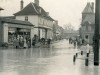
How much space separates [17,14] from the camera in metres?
87.2

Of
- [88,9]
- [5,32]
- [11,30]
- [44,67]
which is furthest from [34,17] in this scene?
[44,67]

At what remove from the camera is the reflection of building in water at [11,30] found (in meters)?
55.7

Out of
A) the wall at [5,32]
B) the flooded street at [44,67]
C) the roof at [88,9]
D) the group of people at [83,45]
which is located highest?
the roof at [88,9]

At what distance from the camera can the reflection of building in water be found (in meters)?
55.7

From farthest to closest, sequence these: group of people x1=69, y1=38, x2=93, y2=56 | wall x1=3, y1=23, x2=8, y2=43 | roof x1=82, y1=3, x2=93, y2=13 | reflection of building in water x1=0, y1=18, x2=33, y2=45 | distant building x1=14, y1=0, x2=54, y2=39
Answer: roof x1=82, y1=3, x2=93, y2=13, distant building x1=14, y1=0, x2=54, y2=39, wall x1=3, y1=23, x2=8, y2=43, reflection of building in water x1=0, y1=18, x2=33, y2=45, group of people x1=69, y1=38, x2=93, y2=56

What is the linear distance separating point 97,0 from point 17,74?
274 inches

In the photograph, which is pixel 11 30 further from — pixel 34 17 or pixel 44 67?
pixel 44 67

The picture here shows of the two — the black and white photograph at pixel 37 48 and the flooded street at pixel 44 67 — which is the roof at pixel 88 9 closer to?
the black and white photograph at pixel 37 48

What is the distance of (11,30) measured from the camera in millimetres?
59094

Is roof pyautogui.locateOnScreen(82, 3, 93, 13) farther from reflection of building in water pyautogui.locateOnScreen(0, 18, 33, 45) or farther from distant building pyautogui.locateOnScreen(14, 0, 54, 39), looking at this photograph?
reflection of building in water pyautogui.locateOnScreen(0, 18, 33, 45)

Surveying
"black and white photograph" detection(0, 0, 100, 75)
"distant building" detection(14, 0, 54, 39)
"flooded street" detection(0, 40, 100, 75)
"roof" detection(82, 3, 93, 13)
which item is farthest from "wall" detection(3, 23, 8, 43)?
"roof" detection(82, 3, 93, 13)

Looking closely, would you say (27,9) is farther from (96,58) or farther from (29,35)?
(96,58)

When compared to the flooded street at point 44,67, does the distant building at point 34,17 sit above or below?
above

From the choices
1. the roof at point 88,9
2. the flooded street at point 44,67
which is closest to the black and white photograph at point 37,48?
the flooded street at point 44,67
